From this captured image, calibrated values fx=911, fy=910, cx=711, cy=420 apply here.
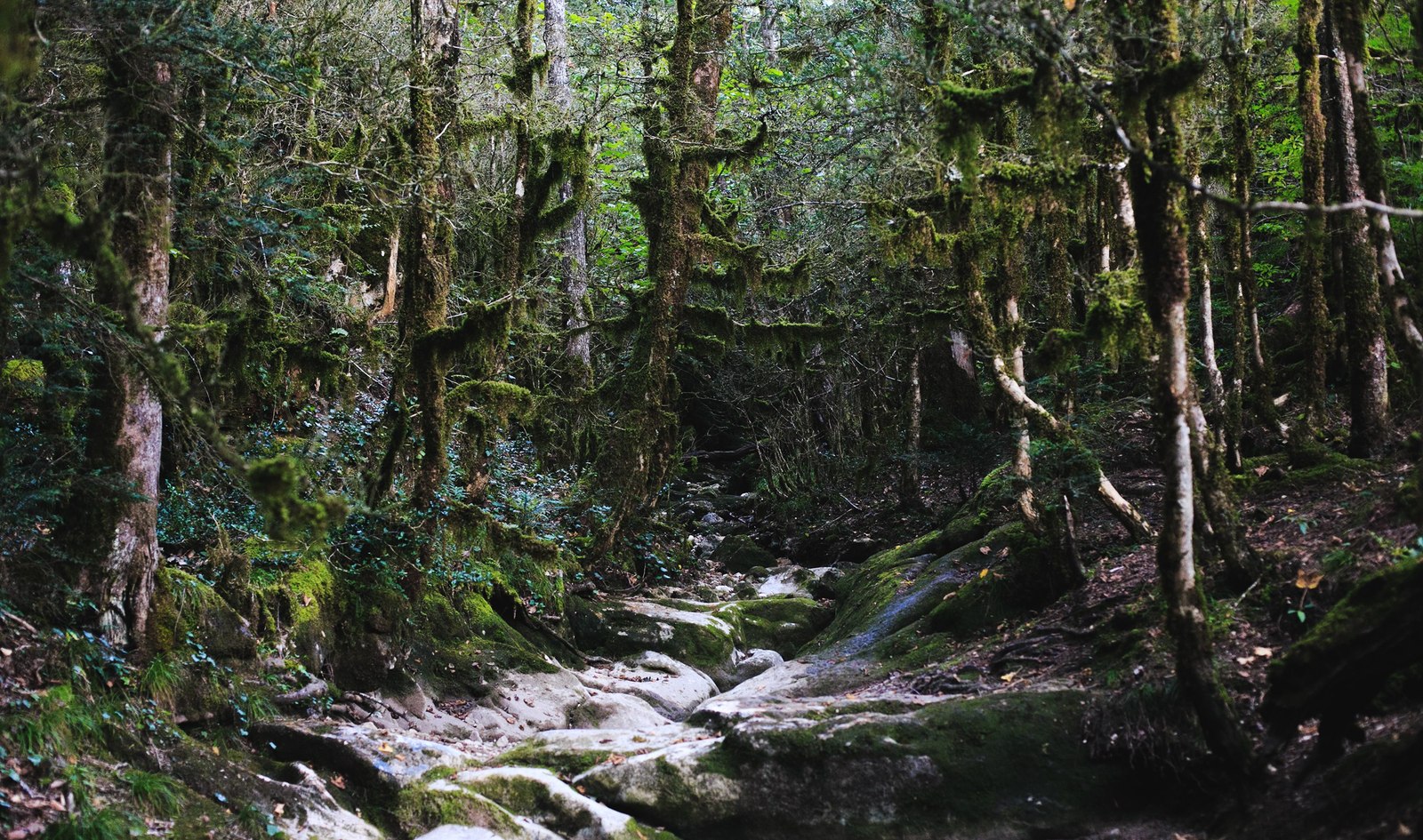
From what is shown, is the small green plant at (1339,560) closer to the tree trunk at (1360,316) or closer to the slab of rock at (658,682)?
the tree trunk at (1360,316)

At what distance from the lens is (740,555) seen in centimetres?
1783

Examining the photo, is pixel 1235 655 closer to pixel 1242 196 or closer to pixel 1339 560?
pixel 1339 560

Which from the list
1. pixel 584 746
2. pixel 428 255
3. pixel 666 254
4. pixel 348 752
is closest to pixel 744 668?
pixel 584 746

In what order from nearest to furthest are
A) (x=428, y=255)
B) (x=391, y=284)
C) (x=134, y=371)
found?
1. (x=134, y=371)
2. (x=428, y=255)
3. (x=391, y=284)

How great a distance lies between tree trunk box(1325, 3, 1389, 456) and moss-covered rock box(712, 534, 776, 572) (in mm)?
10418

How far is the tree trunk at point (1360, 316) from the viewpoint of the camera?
8992mm

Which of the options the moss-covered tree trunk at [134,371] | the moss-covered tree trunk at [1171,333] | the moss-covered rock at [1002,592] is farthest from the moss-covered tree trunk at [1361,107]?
the moss-covered tree trunk at [134,371]

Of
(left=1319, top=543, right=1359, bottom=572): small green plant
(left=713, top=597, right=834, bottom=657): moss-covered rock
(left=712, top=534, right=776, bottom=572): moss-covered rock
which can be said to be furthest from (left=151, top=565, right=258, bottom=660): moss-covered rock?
(left=712, top=534, right=776, bottom=572): moss-covered rock

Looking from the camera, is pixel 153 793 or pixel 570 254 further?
pixel 570 254

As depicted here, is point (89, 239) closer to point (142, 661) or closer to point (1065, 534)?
point (142, 661)

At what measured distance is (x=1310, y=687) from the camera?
17.0 feet

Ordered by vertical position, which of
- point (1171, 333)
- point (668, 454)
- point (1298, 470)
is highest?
point (1171, 333)

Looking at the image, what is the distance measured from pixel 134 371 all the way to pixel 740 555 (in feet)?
41.0

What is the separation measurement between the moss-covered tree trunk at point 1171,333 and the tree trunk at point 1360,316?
14.4 ft
